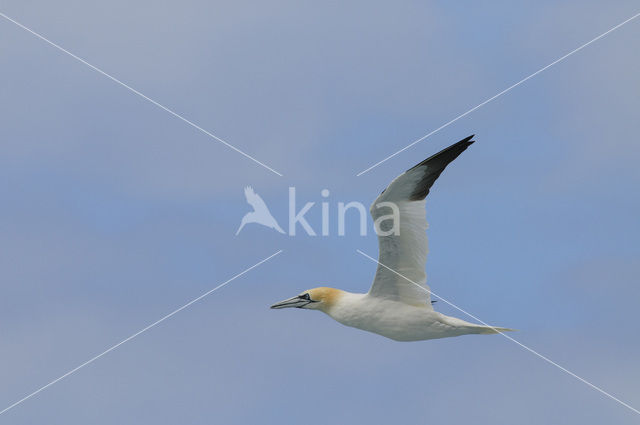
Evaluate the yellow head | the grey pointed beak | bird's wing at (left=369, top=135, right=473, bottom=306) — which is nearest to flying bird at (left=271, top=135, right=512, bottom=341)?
bird's wing at (left=369, top=135, right=473, bottom=306)

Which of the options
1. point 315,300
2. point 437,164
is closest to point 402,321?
point 315,300

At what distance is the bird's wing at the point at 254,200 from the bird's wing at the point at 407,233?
108 inches

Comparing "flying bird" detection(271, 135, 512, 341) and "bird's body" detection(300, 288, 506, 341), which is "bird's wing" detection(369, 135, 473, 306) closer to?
"flying bird" detection(271, 135, 512, 341)

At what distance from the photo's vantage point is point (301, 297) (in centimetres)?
2845

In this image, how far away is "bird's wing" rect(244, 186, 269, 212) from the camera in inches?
1065

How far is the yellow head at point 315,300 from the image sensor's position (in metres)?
27.8

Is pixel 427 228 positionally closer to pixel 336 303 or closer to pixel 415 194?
pixel 415 194

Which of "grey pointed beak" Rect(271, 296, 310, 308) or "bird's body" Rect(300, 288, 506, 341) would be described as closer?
"bird's body" Rect(300, 288, 506, 341)

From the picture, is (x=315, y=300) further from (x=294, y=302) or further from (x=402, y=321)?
(x=402, y=321)

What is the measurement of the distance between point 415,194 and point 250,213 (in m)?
3.79

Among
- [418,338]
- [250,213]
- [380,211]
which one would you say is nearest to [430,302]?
[418,338]

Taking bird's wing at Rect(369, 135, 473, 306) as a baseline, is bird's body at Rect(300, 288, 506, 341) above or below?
below

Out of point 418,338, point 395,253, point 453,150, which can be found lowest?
point 418,338

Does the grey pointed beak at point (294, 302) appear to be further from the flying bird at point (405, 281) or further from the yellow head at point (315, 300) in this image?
the flying bird at point (405, 281)
